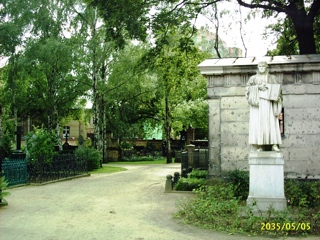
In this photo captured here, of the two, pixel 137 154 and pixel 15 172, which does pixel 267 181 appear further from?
pixel 137 154

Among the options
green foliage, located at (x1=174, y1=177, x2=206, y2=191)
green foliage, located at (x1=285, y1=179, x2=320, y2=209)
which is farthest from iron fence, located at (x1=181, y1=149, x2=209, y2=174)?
green foliage, located at (x1=285, y1=179, x2=320, y2=209)

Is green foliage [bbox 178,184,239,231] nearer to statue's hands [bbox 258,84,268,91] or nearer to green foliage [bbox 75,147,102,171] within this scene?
statue's hands [bbox 258,84,268,91]

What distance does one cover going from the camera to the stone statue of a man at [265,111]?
966 cm

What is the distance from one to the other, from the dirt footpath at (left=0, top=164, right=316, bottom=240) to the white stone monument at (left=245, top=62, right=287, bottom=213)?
1.88 metres

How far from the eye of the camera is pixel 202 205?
9.76 m

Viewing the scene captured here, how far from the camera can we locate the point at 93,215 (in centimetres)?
1010

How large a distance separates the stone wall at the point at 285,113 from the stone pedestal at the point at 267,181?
15.4 ft

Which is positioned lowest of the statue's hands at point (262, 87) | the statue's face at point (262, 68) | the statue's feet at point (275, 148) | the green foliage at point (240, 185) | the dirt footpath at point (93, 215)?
the dirt footpath at point (93, 215)

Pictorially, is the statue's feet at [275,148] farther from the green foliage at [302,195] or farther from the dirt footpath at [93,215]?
the dirt footpath at [93,215]

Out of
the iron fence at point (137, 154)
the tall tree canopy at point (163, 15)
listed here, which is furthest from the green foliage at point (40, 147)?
the iron fence at point (137, 154)

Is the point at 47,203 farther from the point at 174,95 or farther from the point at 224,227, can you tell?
the point at 174,95

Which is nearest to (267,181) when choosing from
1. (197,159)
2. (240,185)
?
(240,185)

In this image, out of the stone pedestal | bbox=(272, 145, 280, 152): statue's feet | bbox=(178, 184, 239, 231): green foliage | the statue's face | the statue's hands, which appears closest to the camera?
Answer: bbox=(178, 184, 239, 231): green foliage

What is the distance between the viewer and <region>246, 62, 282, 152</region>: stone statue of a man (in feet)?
31.7
